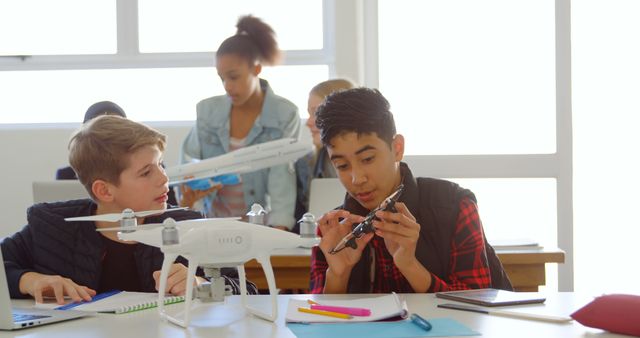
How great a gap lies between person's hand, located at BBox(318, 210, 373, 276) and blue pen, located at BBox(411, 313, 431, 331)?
1.24ft

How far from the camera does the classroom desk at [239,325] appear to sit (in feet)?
4.56

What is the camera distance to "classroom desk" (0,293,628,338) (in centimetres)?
139

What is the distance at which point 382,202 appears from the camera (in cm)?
201

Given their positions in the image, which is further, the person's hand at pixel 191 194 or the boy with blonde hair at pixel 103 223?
the person's hand at pixel 191 194

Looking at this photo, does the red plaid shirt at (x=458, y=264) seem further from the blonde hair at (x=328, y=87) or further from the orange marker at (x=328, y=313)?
the blonde hair at (x=328, y=87)

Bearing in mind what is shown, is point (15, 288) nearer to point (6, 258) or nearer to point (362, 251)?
point (6, 258)

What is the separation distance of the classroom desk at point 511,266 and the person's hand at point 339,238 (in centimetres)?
82

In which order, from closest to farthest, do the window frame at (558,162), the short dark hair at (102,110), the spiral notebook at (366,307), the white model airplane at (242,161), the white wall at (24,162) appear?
the spiral notebook at (366,307), the white model airplane at (242,161), the short dark hair at (102,110), the window frame at (558,162), the white wall at (24,162)

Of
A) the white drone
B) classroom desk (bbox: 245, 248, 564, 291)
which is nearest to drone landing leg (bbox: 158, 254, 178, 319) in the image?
the white drone

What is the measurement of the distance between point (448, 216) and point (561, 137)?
9.49ft

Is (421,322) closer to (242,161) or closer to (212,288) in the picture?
(212,288)

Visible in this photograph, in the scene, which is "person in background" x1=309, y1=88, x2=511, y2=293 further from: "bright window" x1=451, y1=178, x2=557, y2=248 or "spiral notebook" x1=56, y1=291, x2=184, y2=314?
"bright window" x1=451, y1=178, x2=557, y2=248

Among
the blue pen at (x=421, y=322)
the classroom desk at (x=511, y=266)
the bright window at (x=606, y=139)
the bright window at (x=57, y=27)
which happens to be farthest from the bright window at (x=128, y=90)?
the blue pen at (x=421, y=322)

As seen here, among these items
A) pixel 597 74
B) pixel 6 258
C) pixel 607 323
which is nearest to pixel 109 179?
pixel 6 258
